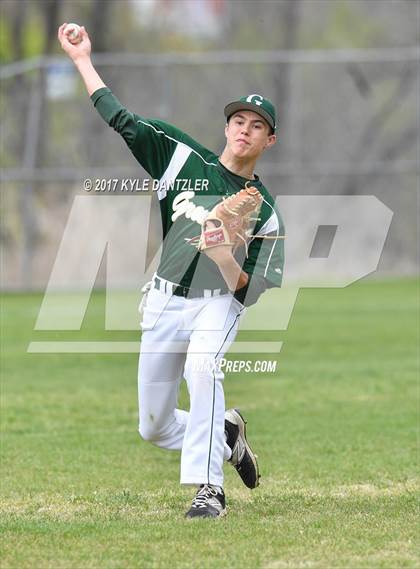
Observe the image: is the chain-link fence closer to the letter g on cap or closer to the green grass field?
the green grass field

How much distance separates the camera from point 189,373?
21.5ft

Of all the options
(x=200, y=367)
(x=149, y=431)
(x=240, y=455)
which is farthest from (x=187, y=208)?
(x=240, y=455)

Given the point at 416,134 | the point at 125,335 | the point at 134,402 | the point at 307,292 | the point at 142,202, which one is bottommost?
the point at 134,402

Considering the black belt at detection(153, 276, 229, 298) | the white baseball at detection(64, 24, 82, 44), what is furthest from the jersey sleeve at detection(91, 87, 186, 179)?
the black belt at detection(153, 276, 229, 298)

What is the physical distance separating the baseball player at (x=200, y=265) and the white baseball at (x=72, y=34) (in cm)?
2

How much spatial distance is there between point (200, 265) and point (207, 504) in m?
1.27

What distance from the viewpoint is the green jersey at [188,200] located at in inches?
265

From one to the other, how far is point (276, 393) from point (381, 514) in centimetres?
550

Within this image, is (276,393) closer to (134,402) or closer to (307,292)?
(134,402)

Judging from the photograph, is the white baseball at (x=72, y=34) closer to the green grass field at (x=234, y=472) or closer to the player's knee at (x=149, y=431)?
the player's knee at (x=149, y=431)

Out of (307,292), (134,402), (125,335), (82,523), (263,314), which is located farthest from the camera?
(307,292)

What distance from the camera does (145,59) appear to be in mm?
23984

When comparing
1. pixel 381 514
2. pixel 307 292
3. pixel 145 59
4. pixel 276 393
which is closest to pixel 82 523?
pixel 381 514

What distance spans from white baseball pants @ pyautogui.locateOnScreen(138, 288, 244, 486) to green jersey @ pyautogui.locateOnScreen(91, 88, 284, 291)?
149 millimetres
